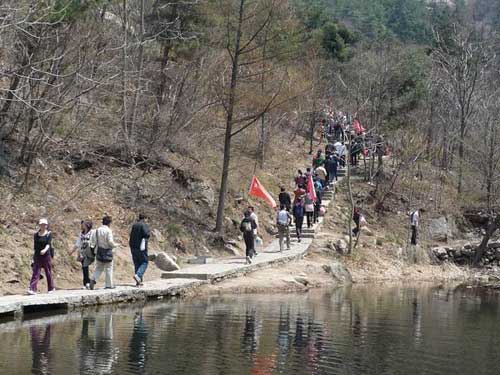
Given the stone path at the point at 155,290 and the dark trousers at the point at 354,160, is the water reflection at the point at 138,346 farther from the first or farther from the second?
the dark trousers at the point at 354,160

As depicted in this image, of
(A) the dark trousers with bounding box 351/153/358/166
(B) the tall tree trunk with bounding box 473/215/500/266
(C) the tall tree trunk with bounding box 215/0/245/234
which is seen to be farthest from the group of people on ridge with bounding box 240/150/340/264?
(B) the tall tree trunk with bounding box 473/215/500/266

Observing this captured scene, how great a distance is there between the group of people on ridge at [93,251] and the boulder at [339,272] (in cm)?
987

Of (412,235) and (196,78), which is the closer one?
(196,78)

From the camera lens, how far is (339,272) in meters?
30.0

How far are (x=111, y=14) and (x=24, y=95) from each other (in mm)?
11037

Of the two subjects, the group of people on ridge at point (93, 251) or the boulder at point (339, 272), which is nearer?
the group of people on ridge at point (93, 251)

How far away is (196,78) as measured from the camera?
111 feet

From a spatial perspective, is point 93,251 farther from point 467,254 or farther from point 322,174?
point 467,254

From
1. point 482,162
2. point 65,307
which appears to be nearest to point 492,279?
point 482,162

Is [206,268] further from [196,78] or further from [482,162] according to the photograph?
[482,162]

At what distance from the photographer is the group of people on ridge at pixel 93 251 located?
19.0 meters

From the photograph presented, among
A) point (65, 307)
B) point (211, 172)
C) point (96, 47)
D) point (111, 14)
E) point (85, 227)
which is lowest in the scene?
point (65, 307)

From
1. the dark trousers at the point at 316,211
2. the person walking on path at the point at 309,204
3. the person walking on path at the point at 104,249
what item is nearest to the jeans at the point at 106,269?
the person walking on path at the point at 104,249

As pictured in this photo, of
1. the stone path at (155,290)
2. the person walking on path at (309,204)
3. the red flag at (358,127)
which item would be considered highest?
the red flag at (358,127)
